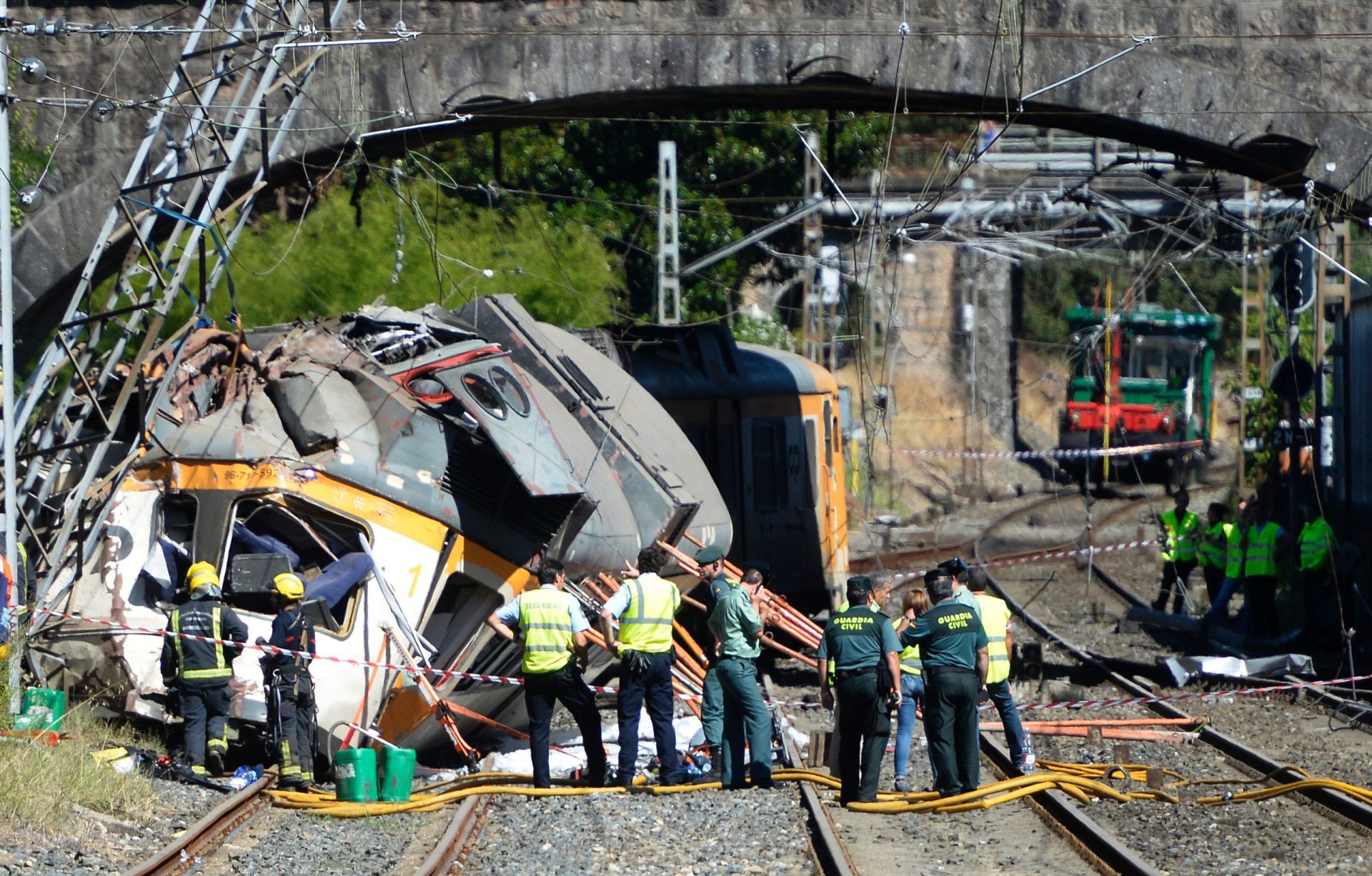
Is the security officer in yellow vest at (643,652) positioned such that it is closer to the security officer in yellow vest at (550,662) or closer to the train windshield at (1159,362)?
the security officer in yellow vest at (550,662)

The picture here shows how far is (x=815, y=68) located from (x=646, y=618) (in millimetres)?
7056

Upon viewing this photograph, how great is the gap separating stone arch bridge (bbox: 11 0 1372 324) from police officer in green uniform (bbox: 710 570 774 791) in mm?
6738

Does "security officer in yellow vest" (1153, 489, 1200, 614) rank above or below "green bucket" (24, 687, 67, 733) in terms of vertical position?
below

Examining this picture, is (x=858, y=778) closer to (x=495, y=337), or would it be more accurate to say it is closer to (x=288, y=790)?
(x=288, y=790)

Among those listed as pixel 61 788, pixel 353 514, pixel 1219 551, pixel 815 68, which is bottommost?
pixel 1219 551

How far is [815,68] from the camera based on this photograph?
16984 millimetres

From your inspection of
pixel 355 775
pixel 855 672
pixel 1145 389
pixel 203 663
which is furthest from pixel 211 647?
pixel 1145 389

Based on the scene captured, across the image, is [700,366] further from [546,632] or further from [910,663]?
[546,632]

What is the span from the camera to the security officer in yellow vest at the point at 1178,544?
23.4 metres

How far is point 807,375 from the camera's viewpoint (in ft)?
68.9

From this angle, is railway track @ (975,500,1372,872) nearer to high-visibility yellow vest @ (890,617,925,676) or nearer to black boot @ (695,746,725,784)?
high-visibility yellow vest @ (890,617,925,676)

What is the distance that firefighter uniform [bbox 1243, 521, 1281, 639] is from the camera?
20.2 m

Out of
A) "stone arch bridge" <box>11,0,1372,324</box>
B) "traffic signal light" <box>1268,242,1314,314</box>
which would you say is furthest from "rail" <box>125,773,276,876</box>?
"traffic signal light" <box>1268,242,1314,314</box>

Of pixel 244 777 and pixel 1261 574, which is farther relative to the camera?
pixel 1261 574
